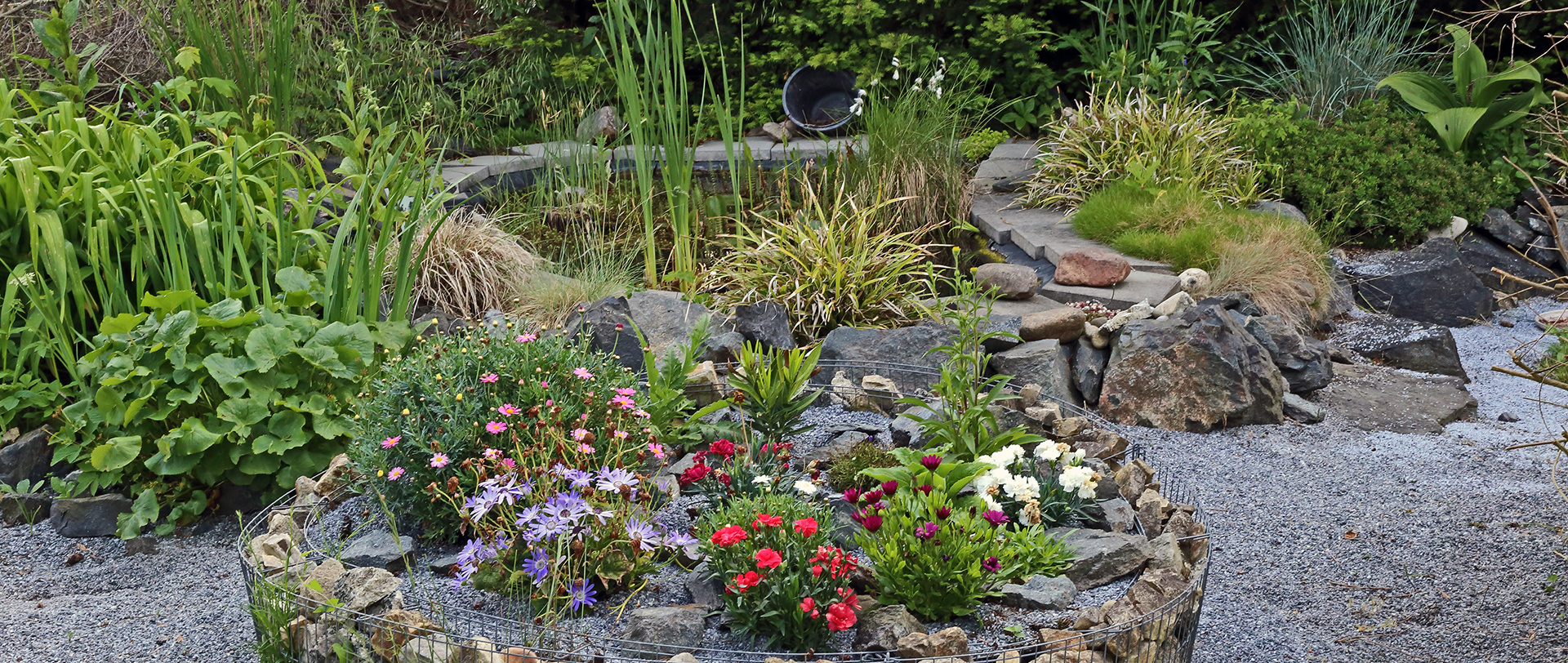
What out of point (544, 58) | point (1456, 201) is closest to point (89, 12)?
point (544, 58)

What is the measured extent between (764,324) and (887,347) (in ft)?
1.43

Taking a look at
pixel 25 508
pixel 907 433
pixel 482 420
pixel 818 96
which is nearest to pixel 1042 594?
pixel 907 433

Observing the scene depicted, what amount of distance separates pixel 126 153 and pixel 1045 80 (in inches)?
228

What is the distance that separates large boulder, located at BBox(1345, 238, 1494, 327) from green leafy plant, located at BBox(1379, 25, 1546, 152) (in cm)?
116

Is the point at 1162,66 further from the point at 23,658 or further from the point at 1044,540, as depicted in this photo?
the point at 23,658

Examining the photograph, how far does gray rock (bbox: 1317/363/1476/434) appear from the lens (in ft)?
12.3

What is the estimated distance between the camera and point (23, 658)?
2305 mm

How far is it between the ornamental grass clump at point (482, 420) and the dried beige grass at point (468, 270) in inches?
71.4

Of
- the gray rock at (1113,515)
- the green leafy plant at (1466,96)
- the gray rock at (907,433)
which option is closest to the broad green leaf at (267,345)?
the gray rock at (907,433)

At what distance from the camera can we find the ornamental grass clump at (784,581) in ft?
6.27

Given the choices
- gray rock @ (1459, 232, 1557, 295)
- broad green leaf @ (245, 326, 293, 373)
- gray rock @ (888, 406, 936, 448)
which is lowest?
gray rock @ (1459, 232, 1557, 295)

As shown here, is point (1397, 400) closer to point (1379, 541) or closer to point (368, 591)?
point (1379, 541)

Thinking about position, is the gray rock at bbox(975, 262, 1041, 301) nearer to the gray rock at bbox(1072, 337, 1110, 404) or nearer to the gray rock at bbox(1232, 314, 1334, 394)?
the gray rock at bbox(1072, 337, 1110, 404)

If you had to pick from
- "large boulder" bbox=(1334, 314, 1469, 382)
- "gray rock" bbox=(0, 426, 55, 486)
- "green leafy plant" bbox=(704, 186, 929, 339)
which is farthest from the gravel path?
"green leafy plant" bbox=(704, 186, 929, 339)
